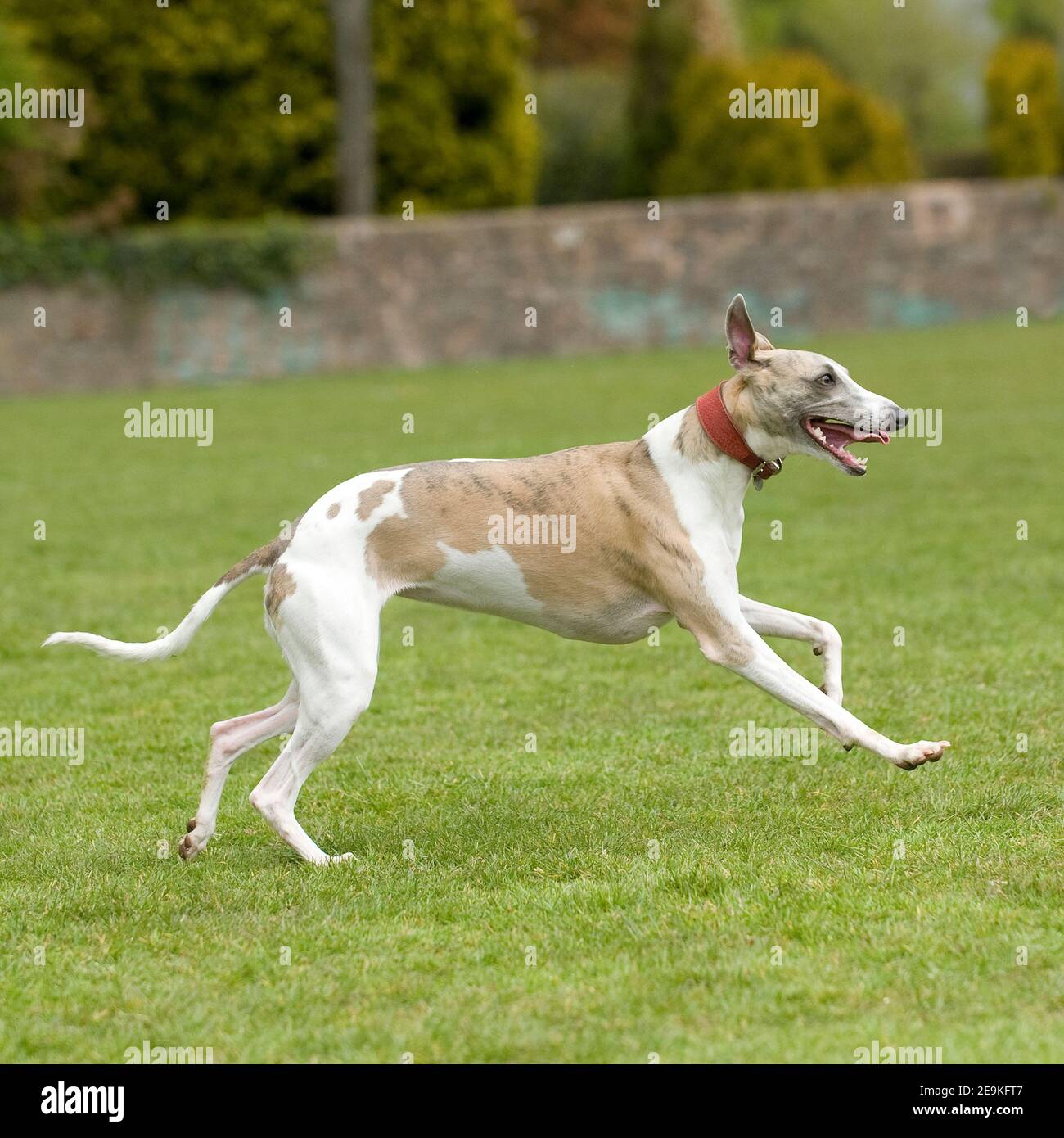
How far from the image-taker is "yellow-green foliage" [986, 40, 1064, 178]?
3831cm

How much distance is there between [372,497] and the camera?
596 cm

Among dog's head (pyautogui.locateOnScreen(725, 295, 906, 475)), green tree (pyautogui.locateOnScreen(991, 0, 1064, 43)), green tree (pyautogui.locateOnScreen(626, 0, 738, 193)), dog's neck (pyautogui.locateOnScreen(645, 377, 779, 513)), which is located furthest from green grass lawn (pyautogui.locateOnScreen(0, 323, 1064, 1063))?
green tree (pyautogui.locateOnScreen(991, 0, 1064, 43))

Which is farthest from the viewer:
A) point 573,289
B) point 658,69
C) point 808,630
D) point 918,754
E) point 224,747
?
point 658,69

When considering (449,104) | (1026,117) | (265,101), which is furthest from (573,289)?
(1026,117)

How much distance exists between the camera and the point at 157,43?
96.9 ft

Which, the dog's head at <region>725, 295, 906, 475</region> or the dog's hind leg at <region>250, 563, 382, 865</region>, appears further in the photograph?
the dog's head at <region>725, 295, 906, 475</region>

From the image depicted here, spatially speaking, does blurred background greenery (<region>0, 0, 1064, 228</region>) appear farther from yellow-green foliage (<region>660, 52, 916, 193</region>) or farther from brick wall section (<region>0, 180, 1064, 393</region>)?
brick wall section (<region>0, 180, 1064, 393</region>)

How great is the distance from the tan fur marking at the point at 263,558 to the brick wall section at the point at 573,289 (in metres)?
21.5

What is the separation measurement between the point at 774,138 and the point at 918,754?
1175 inches

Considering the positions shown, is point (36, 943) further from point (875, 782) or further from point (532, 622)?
point (875, 782)

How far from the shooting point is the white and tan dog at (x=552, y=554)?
5.83m

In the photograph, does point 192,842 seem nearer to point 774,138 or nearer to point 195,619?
point 195,619

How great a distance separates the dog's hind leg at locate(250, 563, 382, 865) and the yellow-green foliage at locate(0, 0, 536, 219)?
25.5 meters
